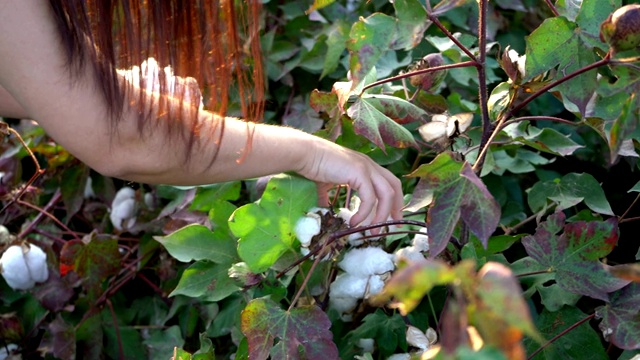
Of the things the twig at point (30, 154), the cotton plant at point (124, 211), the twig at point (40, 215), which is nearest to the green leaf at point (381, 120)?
the twig at point (30, 154)

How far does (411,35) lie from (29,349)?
990mm

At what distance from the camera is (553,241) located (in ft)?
3.38

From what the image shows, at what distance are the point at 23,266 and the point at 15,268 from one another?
0.01 m

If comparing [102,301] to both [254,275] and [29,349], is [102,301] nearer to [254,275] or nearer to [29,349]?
[29,349]

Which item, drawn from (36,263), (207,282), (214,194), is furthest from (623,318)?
(36,263)

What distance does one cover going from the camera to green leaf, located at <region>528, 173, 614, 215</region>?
1195 mm

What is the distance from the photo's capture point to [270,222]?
3.62 ft

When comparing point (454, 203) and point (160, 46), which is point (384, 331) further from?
point (160, 46)

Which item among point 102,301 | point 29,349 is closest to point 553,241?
point 102,301

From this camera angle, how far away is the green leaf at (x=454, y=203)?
0.86 metres

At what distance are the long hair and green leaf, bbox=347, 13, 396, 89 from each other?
169 mm

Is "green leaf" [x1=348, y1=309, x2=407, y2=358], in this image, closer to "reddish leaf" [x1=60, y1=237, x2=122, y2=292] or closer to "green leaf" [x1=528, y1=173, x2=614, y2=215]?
"green leaf" [x1=528, y1=173, x2=614, y2=215]

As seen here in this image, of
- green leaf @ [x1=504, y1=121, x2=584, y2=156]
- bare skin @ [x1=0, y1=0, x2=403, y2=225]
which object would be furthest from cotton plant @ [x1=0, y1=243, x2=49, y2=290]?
green leaf @ [x1=504, y1=121, x2=584, y2=156]

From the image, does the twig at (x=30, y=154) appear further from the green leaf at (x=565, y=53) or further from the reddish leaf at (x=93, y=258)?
the green leaf at (x=565, y=53)
